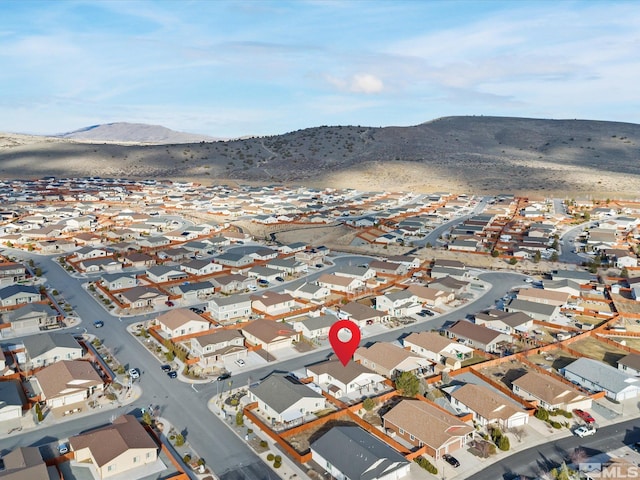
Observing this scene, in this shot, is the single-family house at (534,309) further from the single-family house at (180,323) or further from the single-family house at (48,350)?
the single-family house at (48,350)

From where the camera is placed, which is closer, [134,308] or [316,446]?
[316,446]

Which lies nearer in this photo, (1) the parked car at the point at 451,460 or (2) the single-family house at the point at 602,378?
(1) the parked car at the point at 451,460

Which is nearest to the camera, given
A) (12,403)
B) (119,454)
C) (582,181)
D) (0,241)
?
(119,454)

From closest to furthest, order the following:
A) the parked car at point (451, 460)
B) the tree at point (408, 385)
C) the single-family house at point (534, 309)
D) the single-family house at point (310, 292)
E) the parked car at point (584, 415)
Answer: the parked car at point (451, 460) < the parked car at point (584, 415) < the tree at point (408, 385) < the single-family house at point (534, 309) < the single-family house at point (310, 292)

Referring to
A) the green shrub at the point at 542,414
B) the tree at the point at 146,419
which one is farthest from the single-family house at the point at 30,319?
the green shrub at the point at 542,414

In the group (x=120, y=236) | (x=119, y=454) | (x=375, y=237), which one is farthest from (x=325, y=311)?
(x=120, y=236)

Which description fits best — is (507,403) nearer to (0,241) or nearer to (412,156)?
(0,241)
